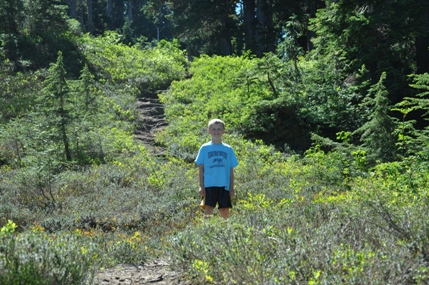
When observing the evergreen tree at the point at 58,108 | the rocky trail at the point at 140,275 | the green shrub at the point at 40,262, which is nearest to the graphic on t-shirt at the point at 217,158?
the rocky trail at the point at 140,275

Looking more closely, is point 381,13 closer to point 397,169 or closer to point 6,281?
point 397,169

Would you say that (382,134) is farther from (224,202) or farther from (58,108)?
(58,108)

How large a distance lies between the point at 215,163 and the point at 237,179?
424cm

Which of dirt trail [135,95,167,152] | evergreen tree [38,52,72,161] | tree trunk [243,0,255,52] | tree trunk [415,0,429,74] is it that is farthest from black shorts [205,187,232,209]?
tree trunk [243,0,255,52]

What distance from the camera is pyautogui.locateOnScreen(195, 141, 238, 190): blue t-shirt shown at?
6.93 metres

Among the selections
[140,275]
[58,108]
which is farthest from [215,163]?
[58,108]

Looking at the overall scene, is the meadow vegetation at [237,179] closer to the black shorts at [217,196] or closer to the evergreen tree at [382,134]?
the evergreen tree at [382,134]

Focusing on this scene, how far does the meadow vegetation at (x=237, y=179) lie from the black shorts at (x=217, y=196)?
258mm

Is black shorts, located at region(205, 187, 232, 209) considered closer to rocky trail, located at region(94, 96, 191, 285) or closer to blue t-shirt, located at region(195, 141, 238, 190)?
blue t-shirt, located at region(195, 141, 238, 190)

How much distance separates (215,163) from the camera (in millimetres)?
6930

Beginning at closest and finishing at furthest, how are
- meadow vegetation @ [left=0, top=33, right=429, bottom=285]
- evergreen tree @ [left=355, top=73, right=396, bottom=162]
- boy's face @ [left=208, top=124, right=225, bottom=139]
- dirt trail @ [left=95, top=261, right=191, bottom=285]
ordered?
meadow vegetation @ [left=0, top=33, right=429, bottom=285] → dirt trail @ [left=95, top=261, right=191, bottom=285] → boy's face @ [left=208, top=124, right=225, bottom=139] → evergreen tree @ [left=355, top=73, right=396, bottom=162]

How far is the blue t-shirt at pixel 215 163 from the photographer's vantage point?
6.93 metres

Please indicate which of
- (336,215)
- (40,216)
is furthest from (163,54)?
(336,215)

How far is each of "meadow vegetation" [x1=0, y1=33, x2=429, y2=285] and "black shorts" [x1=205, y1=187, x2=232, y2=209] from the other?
26 centimetres
